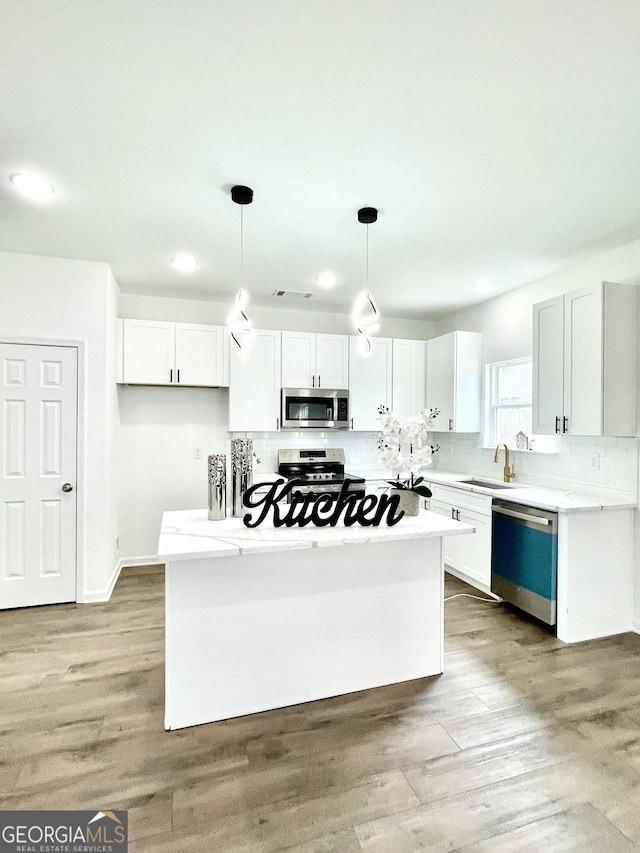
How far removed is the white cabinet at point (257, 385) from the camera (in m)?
4.55

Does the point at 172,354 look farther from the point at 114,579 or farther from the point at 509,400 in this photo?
the point at 509,400

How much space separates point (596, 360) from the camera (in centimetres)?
317

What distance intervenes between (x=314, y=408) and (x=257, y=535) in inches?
103

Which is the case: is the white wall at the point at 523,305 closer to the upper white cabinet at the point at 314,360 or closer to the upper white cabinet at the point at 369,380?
the upper white cabinet at the point at 369,380

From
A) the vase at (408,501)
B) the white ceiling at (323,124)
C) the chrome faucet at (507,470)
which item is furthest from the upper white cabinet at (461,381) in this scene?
the vase at (408,501)

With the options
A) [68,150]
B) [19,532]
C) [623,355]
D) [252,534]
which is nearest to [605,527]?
[623,355]

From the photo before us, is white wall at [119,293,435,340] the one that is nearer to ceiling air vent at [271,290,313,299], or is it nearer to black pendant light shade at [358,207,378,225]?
ceiling air vent at [271,290,313,299]

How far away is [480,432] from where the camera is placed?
4840 millimetres

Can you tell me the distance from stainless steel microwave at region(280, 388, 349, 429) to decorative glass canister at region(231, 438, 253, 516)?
207 centimetres

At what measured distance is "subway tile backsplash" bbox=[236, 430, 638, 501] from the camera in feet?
11.0

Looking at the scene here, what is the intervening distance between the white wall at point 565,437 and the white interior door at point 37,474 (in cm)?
386

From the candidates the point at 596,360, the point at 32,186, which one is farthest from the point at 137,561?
the point at 596,360

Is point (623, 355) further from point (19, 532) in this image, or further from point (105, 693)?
point (19, 532)

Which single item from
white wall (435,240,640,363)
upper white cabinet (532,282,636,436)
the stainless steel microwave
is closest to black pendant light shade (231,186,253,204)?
the stainless steel microwave
